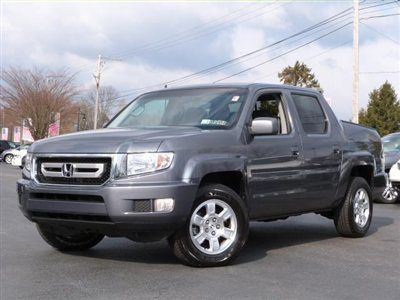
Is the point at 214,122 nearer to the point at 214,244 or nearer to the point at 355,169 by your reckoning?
the point at 214,244

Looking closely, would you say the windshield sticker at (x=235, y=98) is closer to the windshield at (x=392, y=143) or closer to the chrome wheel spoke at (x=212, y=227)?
the chrome wheel spoke at (x=212, y=227)

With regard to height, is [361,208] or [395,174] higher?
[395,174]

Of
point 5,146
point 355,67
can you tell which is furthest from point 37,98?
point 355,67

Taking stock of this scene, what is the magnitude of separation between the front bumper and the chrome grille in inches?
3.4

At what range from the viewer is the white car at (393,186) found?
41.2 ft

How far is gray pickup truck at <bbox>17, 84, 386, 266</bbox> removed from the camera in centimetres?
545

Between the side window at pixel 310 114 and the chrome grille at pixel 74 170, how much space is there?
2.76m

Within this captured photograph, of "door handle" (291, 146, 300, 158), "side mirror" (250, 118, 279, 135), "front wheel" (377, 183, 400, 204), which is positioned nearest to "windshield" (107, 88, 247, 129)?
"side mirror" (250, 118, 279, 135)

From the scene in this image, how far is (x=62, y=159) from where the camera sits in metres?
5.74

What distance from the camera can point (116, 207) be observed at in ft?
17.6

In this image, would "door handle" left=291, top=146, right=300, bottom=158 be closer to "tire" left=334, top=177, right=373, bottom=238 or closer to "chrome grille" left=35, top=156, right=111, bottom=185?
"tire" left=334, top=177, right=373, bottom=238

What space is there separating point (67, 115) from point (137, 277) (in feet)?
177

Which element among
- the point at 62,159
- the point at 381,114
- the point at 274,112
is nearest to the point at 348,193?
the point at 274,112

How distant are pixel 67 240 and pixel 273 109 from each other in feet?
9.13
